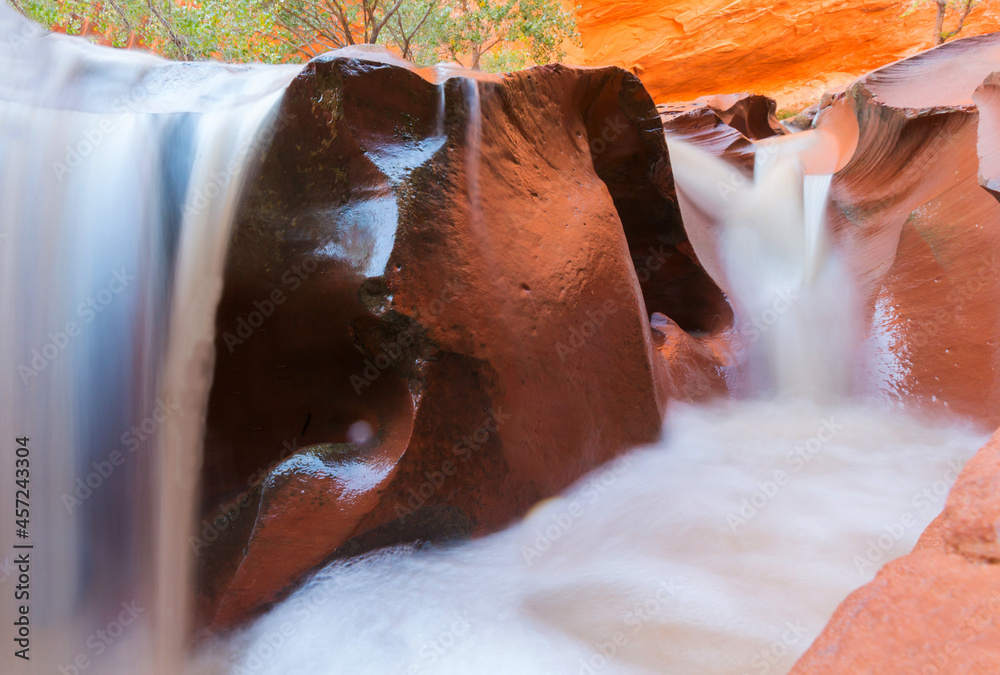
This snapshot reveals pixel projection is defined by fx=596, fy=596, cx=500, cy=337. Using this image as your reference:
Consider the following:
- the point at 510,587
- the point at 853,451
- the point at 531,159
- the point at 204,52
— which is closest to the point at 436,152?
the point at 531,159

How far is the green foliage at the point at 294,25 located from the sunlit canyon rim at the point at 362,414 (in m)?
8.27

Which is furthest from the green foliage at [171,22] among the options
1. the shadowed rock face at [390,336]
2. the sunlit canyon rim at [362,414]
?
the shadowed rock face at [390,336]

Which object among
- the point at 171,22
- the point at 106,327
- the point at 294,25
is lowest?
the point at 106,327

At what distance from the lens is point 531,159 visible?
2.62 metres

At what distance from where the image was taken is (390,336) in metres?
2.05

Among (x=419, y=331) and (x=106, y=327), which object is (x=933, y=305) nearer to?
(x=419, y=331)

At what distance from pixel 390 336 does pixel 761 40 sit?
1879 cm

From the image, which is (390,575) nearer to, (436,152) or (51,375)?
(51,375)

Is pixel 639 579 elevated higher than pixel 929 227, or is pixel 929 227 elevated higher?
pixel 929 227

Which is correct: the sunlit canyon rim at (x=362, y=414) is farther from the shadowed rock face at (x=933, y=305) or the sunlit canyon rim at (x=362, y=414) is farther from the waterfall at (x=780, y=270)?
the waterfall at (x=780, y=270)

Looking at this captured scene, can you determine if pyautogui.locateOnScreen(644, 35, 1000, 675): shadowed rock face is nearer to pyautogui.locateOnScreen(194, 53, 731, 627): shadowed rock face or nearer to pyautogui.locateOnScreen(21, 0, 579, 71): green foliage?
pyautogui.locateOnScreen(194, 53, 731, 627): shadowed rock face

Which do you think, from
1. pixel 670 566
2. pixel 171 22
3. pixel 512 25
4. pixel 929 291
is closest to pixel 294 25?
pixel 171 22

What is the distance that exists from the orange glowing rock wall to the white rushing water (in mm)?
15127

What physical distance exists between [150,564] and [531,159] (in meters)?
2.09
